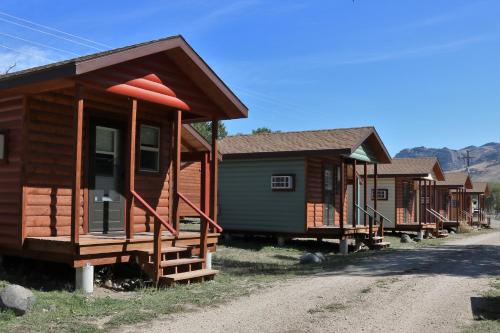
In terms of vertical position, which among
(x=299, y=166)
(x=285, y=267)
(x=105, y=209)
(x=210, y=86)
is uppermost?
(x=210, y=86)

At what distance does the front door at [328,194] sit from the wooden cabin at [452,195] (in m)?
→ 16.3

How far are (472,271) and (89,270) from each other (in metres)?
8.55

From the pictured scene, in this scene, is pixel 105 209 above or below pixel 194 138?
below

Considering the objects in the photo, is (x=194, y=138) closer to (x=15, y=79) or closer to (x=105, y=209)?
(x=105, y=209)

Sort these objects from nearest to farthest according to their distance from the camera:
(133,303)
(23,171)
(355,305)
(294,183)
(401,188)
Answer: (133,303) → (355,305) → (23,171) → (294,183) → (401,188)

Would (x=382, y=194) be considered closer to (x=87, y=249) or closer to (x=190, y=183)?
(x=190, y=183)

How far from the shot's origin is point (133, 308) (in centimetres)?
763

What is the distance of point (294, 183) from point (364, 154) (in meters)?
3.14

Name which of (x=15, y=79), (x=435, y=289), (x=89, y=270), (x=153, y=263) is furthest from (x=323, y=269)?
(x=15, y=79)

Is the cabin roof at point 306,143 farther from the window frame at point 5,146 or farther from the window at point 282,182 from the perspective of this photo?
the window frame at point 5,146

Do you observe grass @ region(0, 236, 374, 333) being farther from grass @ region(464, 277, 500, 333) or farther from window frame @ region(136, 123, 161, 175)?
grass @ region(464, 277, 500, 333)

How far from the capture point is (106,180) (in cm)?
1112

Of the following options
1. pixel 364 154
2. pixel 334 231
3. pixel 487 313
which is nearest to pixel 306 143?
pixel 364 154

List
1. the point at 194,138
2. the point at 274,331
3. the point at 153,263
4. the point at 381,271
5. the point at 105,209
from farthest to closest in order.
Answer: the point at 194,138 < the point at 381,271 < the point at 105,209 < the point at 153,263 < the point at 274,331
